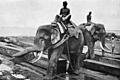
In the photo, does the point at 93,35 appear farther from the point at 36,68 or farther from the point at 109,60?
the point at 36,68

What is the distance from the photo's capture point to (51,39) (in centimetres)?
550

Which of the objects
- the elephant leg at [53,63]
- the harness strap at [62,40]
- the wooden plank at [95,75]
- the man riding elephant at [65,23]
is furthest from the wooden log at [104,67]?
the elephant leg at [53,63]

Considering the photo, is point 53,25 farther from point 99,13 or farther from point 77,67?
point 99,13

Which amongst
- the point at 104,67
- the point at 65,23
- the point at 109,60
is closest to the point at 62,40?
the point at 65,23

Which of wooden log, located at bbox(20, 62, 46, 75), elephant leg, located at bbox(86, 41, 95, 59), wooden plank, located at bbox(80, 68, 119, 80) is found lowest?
wooden plank, located at bbox(80, 68, 119, 80)

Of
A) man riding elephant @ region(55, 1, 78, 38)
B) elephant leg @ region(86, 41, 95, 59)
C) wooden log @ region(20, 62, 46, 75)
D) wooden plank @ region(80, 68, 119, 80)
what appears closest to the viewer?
man riding elephant @ region(55, 1, 78, 38)

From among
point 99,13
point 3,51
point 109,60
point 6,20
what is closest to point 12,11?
point 6,20

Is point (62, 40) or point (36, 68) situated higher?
point (62, 40)

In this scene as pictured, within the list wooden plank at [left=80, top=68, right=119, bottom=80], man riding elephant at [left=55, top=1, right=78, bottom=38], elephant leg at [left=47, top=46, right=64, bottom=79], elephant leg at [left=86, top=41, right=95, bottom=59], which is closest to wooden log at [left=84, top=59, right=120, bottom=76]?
wooden plank at [left=80, top=68, right=119, bottom=80]

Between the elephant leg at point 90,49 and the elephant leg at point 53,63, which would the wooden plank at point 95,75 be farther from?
the elephant leg at point 90,49

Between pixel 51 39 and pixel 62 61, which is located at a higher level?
pixel 51 39

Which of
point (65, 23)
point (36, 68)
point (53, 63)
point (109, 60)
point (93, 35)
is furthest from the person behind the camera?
point (93, 35)

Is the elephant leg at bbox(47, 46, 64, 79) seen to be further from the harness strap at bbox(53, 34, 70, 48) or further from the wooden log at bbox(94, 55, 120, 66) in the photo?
the wooden log at bbox(94, 55, 120, 66)

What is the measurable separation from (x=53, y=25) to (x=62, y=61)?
147cm
